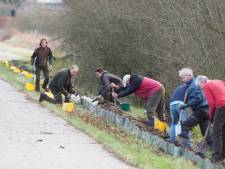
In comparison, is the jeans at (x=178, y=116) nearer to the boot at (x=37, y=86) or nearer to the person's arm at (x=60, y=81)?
the person's arm at (x=60, y=81)

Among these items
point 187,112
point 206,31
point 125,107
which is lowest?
point 125,107

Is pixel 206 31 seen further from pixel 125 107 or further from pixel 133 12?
pixel 133 12

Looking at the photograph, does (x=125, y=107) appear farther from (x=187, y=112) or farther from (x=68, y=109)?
(x=187, y=112)

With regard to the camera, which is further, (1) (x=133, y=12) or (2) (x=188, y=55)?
(1) (x=133, y=12)

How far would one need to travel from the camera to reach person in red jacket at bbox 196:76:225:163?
37.5ft

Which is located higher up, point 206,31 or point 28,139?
point 206,31

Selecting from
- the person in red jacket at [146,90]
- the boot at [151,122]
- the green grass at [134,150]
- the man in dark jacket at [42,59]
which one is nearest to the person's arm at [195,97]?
the green grass at [134,150]

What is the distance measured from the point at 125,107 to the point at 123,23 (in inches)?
270

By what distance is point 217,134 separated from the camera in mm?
11672

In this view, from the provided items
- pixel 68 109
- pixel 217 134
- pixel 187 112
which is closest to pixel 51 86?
pixel 68 109

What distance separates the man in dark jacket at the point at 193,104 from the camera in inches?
514

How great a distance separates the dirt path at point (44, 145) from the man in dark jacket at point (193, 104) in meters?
1.95

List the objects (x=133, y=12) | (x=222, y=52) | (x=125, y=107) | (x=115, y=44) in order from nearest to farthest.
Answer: (x=222, y=52)
(x=125, y=107)
(x=133, y=12)
(x=115, y=44)

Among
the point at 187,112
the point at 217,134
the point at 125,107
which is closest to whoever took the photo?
the point at 217,134
